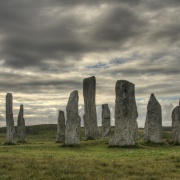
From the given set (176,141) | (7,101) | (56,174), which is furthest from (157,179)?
(7,101)

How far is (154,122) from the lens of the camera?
39.3 m

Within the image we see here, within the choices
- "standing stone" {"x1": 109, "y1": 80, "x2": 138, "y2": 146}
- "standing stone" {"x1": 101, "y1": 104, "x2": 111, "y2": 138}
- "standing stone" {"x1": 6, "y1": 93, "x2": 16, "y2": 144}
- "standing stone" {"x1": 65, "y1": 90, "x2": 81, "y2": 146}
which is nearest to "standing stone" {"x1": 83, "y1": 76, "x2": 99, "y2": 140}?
"standing stone" {"x1": 101, "y1": 104, "x2": 111, "y2": 138}

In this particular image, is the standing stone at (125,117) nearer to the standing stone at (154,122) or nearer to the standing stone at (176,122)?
the standing stone at (154,122)

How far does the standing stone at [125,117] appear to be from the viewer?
34844 mm

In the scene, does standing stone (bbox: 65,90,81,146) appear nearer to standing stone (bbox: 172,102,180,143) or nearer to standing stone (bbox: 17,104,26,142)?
standing stone (bbox: 172,102,180,143)

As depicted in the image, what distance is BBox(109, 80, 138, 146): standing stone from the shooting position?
114 feet

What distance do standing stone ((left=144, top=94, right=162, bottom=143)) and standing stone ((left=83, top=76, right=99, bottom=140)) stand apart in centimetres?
1125

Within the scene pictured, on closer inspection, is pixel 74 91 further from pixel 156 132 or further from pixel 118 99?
pixel 156 132

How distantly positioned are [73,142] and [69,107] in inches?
147

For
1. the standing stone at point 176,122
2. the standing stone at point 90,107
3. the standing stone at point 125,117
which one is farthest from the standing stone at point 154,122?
the standing stone at point 90,107

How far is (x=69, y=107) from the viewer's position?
3722 centimetres

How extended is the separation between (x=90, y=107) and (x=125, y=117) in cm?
1498

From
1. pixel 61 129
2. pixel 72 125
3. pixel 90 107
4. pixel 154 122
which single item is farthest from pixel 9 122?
pixel 154 122

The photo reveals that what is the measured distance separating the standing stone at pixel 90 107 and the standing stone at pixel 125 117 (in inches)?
537
